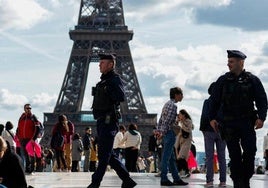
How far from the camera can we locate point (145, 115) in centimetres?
7812

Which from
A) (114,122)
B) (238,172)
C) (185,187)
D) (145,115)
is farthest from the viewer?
(145,115)

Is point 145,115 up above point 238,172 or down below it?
above

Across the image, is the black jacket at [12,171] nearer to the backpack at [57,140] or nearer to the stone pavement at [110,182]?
the stone pavement at [110,182]

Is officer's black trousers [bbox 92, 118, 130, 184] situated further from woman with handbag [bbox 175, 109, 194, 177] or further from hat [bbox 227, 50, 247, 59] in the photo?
woman with handbag [bbox 175, 109, 194, 177]

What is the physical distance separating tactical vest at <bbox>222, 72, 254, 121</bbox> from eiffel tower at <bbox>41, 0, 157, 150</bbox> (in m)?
67.0

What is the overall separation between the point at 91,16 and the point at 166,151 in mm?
69469

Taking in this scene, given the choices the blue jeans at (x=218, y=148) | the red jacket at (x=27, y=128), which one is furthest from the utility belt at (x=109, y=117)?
the red jacket at (x=27, y=128)

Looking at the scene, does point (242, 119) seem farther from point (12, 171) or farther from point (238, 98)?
point (12, 171)

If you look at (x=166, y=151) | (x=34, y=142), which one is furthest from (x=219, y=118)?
(x=34, y=142)

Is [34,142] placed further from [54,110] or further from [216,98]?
[54,110]

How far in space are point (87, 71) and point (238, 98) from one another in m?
70.3

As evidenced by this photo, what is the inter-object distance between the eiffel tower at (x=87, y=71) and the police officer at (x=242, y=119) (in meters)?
67.0

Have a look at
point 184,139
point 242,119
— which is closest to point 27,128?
point 184,139

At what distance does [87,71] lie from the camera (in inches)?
3125
